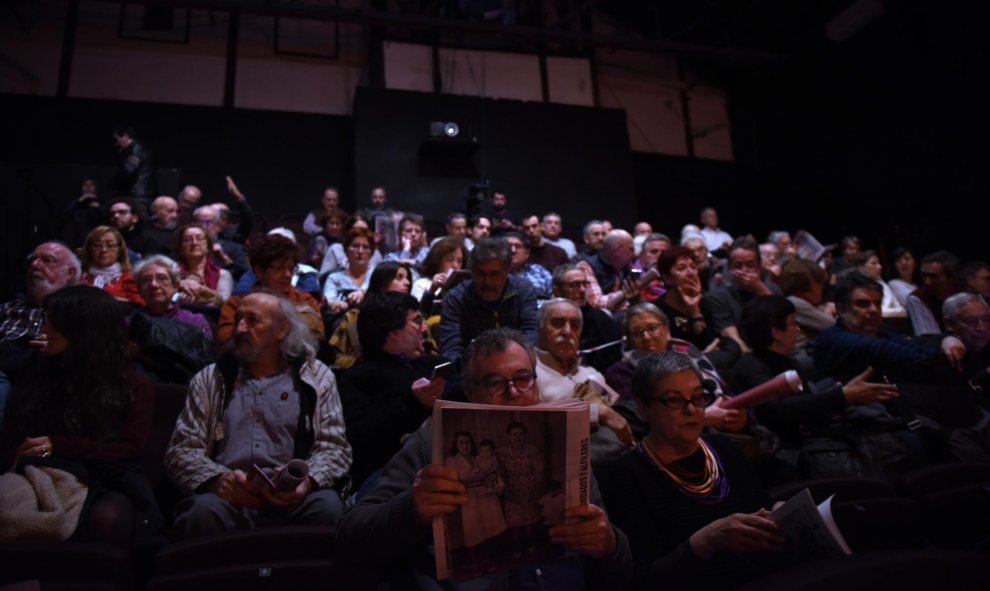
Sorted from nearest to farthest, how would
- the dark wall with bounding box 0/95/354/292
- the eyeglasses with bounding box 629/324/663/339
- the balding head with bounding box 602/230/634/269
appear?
the eyeglasses with bounding box 629/324/663/339
the balding head with bounding box 602/230/634/269
the dark wall with bounding box 0/95/354/292

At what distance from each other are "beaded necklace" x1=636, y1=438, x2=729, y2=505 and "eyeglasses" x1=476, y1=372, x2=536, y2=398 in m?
0.51

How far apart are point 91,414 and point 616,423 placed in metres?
1.62

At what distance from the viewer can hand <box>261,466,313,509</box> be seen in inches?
74.7

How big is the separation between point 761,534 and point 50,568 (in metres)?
1.54

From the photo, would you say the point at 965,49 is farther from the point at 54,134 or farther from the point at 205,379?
the point at 54,134

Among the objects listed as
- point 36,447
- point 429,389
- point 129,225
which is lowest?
point 36,447

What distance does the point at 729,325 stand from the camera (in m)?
3.71

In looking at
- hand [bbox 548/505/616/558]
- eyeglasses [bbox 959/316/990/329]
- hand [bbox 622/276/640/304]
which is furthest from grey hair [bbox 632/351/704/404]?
eyeglasses [bbox 959/316/990/329]

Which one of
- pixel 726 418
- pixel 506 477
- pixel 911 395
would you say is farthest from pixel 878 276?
pixel 506 477

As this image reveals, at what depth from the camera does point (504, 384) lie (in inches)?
62.3

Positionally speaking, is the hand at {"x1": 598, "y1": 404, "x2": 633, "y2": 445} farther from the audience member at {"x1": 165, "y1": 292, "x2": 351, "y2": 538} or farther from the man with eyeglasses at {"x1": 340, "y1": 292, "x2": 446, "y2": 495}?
the audience member at {"x1": 165, "y1": 292, "x2": 351, "y2": 538}

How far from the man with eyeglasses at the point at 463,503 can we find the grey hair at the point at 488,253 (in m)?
1.53

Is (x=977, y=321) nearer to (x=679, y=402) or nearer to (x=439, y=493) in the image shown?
(x=679, y=402)

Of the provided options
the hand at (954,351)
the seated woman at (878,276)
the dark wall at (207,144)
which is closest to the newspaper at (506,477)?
the hand at (954,351)
